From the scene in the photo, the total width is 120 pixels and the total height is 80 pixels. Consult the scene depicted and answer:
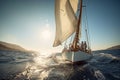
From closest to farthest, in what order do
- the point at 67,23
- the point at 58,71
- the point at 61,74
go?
the point at 61,74, the point at 58,71, the point at 67,23

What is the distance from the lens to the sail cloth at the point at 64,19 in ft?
85.3

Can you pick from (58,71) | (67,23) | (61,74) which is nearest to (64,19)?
(67,23)

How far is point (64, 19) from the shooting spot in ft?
89.1

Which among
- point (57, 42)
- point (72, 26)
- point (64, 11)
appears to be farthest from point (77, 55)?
point (64, 11)

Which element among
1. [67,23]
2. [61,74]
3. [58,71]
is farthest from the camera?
[67,23]

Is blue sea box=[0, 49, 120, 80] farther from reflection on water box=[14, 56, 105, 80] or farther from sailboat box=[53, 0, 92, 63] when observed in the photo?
sailboat box=[53, 0, 92, 63]

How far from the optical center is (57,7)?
2881cm

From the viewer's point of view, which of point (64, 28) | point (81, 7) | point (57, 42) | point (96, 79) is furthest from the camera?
point (57, 42)

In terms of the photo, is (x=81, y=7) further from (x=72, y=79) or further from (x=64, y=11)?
(x=72, y=79)

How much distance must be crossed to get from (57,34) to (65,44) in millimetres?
3244

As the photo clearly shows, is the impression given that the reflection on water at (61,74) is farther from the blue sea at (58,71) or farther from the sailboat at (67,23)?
the sailboat at (67,23)

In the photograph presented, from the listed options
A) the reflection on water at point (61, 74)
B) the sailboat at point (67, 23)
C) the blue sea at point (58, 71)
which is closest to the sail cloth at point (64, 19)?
the sailboat at point (67, 23)

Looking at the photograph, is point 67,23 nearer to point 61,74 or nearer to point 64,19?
point 64,19

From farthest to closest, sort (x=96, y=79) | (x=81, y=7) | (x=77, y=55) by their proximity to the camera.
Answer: (x=81, y=7) < (x=77, y=55) < (x=96, y=79)
